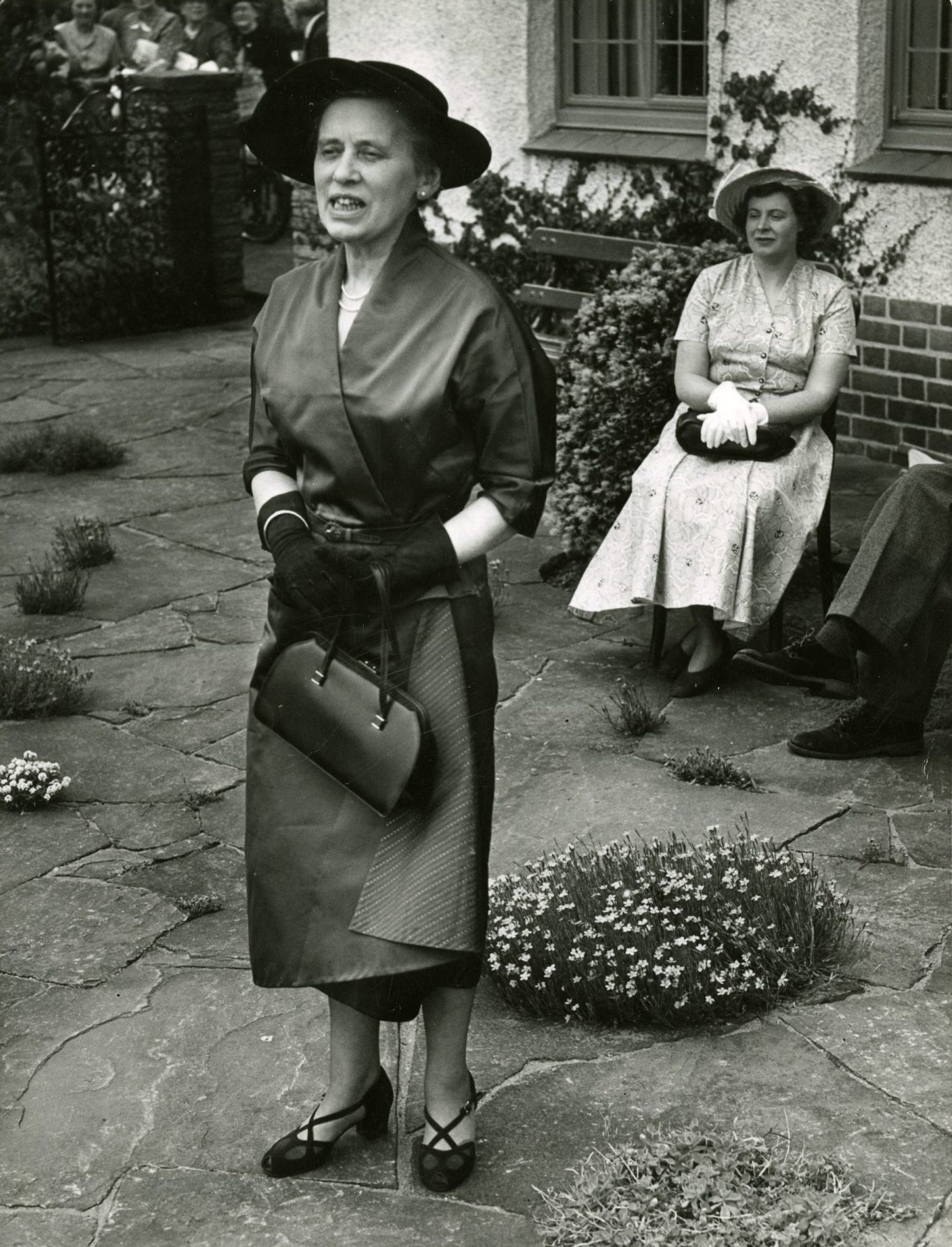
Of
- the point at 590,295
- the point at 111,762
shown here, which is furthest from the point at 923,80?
the point at 111,762

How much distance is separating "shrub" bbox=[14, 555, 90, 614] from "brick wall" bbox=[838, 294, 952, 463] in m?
3.94

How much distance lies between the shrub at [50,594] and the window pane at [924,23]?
15.0ft

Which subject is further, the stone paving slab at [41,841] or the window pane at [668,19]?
the window pane at [668,19]

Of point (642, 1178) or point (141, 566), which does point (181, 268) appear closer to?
point (141, 566)

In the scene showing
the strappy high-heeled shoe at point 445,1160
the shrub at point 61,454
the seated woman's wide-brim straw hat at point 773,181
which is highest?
the seated woman's wide-brim straw hat at point 773,181

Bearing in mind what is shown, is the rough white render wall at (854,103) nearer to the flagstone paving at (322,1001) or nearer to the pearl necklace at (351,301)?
the flagstone paving at (322,1001)

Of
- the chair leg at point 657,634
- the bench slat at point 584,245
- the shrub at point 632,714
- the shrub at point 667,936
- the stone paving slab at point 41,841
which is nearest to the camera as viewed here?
the shrub at point 667,936

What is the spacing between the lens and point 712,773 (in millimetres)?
5160

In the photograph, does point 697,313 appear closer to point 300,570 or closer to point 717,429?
point 717,429

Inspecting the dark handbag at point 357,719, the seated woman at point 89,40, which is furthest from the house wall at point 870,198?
the seated woman at point 89,40

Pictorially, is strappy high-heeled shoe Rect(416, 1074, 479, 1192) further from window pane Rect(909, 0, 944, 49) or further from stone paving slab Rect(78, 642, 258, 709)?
window pane Rect(909, 0, 944, 49)

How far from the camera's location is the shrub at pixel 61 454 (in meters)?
9.08

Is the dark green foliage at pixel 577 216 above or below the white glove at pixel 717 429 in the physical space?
above

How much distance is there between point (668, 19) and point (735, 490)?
190 inches
